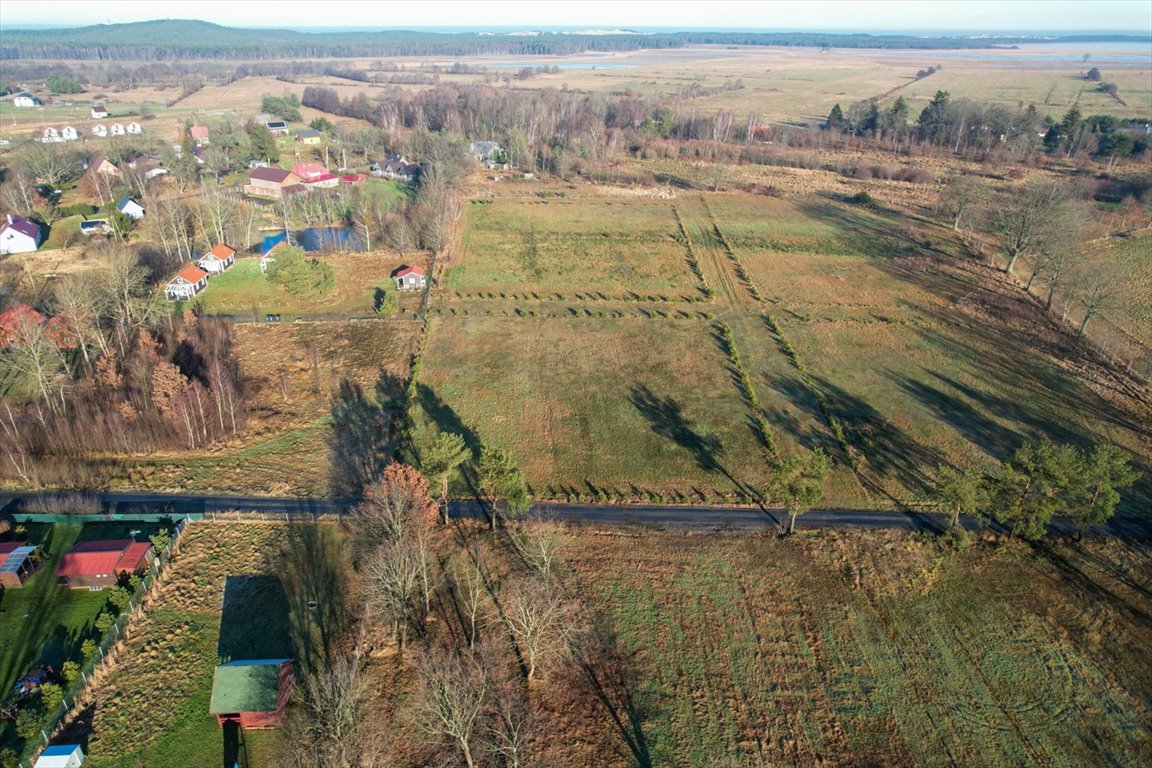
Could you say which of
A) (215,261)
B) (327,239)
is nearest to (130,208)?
(215,261)

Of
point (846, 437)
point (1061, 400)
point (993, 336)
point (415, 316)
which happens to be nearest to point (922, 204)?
point (993, 336)

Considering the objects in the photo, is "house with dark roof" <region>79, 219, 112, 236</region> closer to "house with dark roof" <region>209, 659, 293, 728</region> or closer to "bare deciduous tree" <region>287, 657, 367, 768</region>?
"house with dark roof" <region>209, 659, 293, 728</region>

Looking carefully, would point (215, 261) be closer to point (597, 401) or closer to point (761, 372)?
point (597, 401)

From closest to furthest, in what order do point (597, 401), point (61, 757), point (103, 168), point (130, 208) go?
point (61, 757)
point (597, 401)
point (130, 208)
point (103, 168)

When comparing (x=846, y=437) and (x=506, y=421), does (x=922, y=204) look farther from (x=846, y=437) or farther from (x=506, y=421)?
(x=506, y=421)

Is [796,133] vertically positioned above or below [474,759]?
above

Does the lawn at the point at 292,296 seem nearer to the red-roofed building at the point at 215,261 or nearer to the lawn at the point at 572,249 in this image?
the red-roofed building at the point at 215,261
